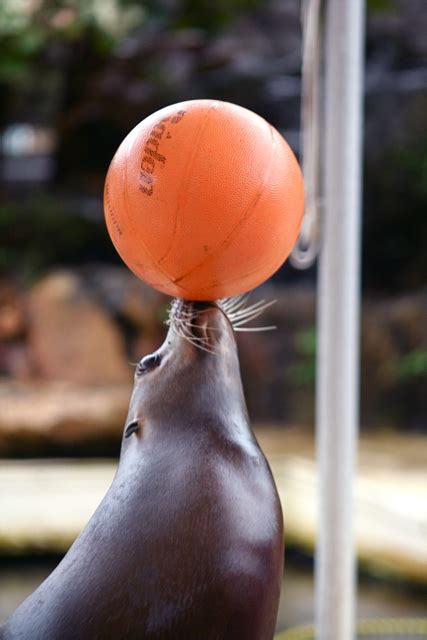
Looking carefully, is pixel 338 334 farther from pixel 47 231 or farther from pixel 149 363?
pixel 47 231

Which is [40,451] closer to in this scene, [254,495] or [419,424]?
[419,424]

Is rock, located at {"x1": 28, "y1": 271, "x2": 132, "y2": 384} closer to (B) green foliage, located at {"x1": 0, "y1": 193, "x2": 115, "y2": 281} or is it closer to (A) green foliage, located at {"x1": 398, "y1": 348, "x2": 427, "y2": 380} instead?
(B) green foliage, located at {"x1": 0, "y1": 193, "x2": 115, "y2": 281}

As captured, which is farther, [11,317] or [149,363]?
[11,317]

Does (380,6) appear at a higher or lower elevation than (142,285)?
higher

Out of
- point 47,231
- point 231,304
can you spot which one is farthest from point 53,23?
point 231,304

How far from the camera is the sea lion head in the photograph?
1450 mm

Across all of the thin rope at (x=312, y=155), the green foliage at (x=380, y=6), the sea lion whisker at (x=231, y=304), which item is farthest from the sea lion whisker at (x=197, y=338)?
the green foliage at (x=380, y=6)

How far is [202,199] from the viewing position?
4.65ft

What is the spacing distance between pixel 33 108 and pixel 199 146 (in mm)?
10852

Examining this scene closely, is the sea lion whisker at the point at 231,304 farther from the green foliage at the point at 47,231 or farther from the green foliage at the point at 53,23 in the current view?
the green foliage at the point at 53,23

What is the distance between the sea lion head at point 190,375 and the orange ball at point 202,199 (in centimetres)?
5

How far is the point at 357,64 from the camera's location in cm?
297

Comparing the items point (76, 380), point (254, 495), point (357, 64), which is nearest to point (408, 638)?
point (357, 64)

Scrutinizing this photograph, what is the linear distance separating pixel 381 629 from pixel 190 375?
324cm
